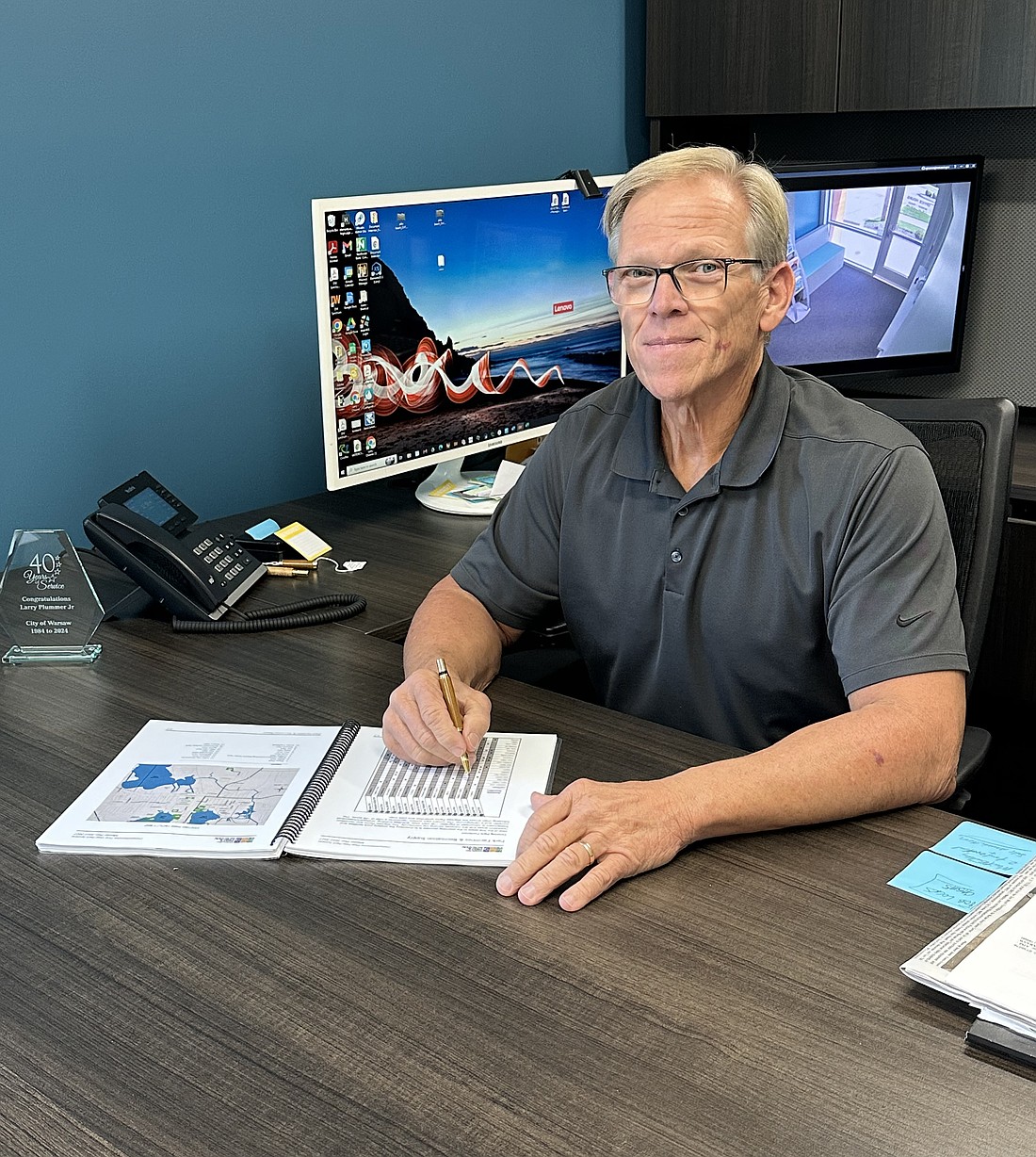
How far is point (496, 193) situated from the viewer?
7.00 feet

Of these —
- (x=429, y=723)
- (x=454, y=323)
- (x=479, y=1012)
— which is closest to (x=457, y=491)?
(x=454, y=323)

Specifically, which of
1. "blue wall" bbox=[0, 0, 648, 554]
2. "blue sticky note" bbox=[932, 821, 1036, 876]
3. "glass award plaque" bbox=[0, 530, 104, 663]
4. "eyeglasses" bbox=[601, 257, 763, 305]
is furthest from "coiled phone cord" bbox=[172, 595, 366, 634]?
"blue sticky note" bbox=[932, 821, 1036, 876]

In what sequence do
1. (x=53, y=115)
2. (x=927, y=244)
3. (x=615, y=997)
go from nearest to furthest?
1. (x=615, y=997)
2. (x=53, y=115)
3. (x=927, y=244)

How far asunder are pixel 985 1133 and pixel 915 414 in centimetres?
106

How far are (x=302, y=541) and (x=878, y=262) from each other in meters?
1.48

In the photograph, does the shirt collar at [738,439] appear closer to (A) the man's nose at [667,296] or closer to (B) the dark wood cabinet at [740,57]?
(A) the man's nose at [667,296]

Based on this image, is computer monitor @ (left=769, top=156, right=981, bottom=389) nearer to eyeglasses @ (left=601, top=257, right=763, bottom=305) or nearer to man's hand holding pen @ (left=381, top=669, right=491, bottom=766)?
eyeglasses @ (left=601, top=257, right=763, bottom=305)

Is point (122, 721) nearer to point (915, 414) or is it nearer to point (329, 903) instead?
point (329, 903)

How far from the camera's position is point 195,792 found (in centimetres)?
127

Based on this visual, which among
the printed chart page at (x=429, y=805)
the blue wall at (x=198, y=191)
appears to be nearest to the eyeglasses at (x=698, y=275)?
the printed chart page at (x=429, y=805)

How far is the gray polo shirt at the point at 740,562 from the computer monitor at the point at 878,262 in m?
1.13

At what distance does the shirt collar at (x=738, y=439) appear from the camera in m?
1.51

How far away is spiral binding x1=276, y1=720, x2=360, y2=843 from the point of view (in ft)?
3.94

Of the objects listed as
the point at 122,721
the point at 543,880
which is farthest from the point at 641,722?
the point at 122,721
